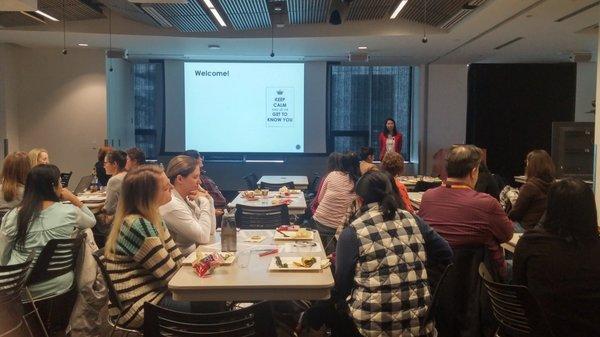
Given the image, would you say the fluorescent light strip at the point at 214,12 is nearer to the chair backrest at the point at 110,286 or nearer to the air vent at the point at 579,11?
the air vent at the point at 579,11

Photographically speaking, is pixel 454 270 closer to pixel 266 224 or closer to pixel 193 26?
pixel 266 224

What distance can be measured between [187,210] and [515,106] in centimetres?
962

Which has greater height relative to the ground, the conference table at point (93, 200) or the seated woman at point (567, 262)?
the seated woman at point (567, 262)

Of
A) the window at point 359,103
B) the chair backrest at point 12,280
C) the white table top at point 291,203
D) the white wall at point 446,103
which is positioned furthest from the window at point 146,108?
the chair backrest at point 12,280

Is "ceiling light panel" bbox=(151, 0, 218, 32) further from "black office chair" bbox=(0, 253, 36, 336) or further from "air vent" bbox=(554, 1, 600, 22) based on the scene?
"air vent" bbox=(554, 1, 600, 22)

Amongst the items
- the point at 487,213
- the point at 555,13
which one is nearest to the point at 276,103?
the point at 555,13

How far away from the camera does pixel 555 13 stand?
6.75m

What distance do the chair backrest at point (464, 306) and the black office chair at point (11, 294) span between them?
236 centimetres

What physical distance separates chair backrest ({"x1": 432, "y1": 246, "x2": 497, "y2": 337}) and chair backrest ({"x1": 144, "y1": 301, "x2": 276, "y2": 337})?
47.7 inches

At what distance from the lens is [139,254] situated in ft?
9.24

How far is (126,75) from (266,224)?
24.1 ft

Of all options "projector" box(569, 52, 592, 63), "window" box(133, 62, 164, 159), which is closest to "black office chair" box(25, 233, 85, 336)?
"window" box(133, 62, 164, 159)

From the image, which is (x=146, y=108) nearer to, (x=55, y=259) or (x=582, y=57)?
(x=582, y=57)

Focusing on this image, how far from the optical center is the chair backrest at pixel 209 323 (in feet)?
7.67
